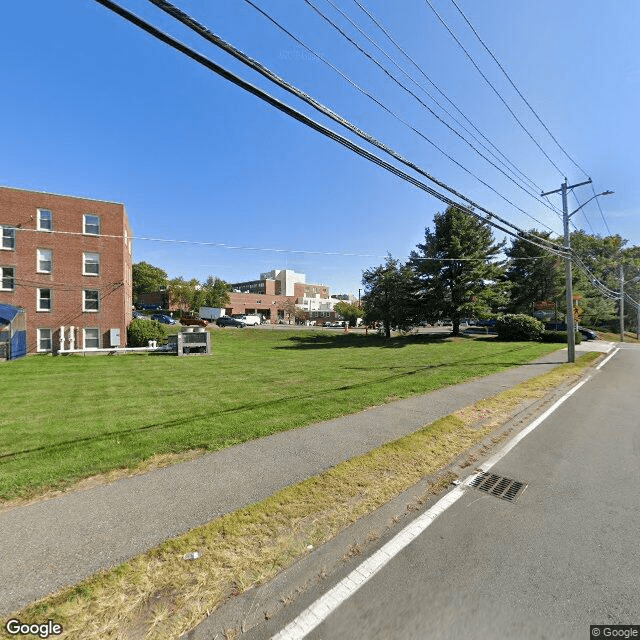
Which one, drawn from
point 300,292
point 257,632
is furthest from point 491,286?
point 300,292

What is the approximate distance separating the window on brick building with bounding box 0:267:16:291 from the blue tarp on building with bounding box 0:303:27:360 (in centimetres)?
156

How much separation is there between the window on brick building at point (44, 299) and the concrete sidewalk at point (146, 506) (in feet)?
73.7

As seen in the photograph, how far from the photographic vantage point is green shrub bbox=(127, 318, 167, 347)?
23.4 m

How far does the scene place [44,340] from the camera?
20781 millimetres

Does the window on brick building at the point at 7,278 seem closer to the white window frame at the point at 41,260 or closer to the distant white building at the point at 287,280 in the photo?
the white window frame at the point at 41,260

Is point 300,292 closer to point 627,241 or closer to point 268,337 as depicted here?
point 268,337

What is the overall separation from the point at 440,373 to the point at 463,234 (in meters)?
21.0

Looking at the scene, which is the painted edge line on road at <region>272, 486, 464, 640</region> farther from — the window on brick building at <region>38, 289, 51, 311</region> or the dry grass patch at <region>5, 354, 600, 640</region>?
the window on brick building at <region>38, 289, 51, 311</region>

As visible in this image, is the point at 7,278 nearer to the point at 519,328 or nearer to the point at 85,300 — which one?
the point at 85,300

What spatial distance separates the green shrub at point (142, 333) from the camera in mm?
23406

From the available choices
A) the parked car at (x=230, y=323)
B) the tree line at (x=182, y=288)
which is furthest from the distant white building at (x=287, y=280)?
the parked car at (x=230, y=323)

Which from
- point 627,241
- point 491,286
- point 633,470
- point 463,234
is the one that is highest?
point 627,241

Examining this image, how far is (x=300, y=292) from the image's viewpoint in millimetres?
91688

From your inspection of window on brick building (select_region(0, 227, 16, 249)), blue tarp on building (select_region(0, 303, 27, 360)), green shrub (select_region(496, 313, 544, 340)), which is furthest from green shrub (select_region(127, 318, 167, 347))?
green shrub (select_region(496, 313, 544, 340))
